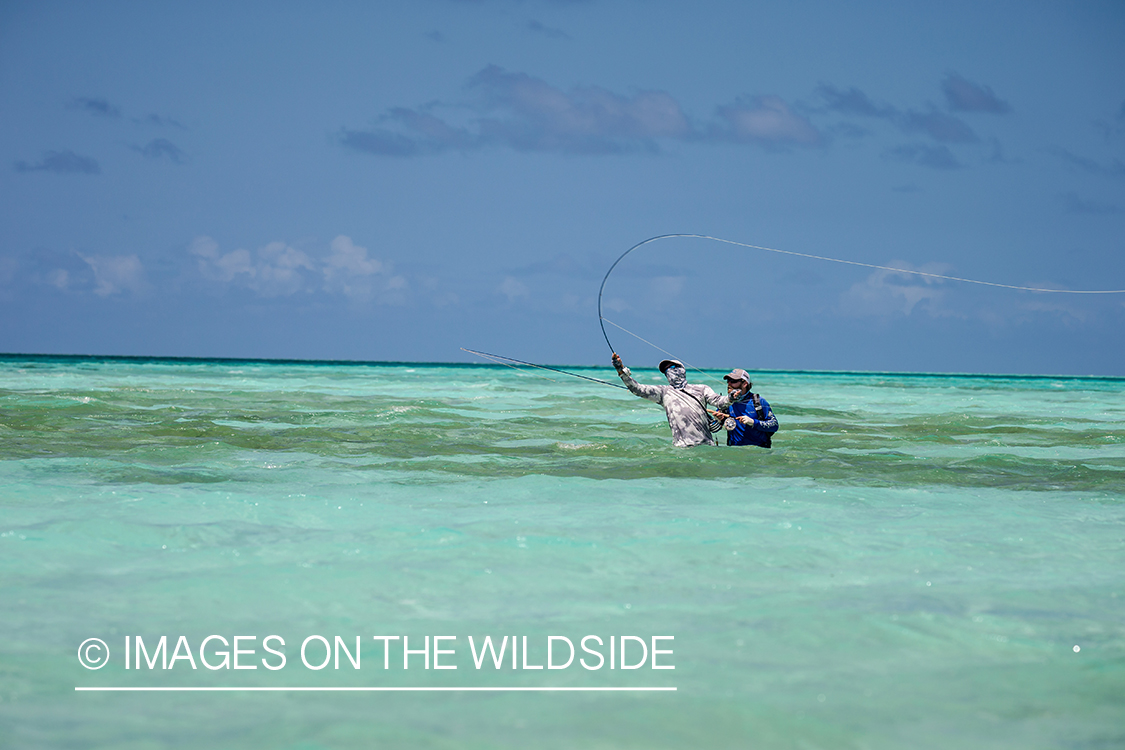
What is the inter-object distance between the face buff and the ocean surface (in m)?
1.02

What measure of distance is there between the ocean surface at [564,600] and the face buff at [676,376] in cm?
102

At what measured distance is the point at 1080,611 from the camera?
496 cm

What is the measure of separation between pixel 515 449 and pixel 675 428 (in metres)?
2.16

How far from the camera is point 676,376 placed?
10984 mm

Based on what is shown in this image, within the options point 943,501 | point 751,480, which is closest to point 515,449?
point 751,480

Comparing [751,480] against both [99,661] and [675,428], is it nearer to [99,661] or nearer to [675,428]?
[675,428]

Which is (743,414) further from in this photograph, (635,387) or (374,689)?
(374,689)

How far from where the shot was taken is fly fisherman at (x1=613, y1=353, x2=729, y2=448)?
11016mm

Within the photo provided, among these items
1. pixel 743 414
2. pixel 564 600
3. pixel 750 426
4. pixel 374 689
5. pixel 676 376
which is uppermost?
pixel 676 376

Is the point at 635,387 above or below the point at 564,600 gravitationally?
above

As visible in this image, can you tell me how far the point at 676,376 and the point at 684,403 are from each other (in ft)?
1.14

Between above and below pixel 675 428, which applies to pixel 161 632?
below

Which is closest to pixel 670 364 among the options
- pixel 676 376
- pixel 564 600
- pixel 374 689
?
pixel 676 376

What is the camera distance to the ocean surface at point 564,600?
3600 millimetres
